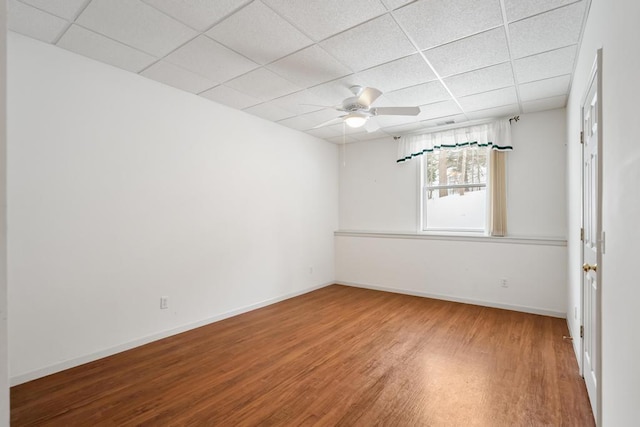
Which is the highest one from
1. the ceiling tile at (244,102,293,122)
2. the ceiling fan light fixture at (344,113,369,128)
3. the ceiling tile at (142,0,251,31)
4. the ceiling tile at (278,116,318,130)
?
the ceiling tile at (142,0,251,31)

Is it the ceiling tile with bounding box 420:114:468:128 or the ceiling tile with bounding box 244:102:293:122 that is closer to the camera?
the ceiling tile with bounding box 244:102:293:122

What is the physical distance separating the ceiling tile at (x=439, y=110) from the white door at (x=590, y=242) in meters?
1.66

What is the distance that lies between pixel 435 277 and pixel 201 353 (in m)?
3.56

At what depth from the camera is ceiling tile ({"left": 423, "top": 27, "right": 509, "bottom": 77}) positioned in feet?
8.03

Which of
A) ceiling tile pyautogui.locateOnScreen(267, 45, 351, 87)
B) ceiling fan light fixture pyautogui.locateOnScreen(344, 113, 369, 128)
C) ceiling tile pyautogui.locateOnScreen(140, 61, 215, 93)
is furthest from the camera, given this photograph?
ceiling fan light fixture pyautogui.locateOnScreen(344, 113, 369, 128)

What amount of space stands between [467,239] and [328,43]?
347 centimetres

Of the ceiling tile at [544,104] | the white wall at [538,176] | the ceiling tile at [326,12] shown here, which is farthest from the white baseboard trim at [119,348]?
the ceiling tile at [544,104]

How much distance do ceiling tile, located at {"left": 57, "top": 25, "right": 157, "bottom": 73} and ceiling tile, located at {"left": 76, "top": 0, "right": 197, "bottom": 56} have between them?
0.31ft

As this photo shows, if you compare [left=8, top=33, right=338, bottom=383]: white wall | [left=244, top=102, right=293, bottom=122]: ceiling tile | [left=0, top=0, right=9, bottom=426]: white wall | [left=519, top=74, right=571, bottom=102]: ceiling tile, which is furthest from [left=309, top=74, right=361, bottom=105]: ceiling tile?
[left=0, top=0, right=9, bottom=426]: white wall

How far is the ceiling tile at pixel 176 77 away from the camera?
294 centimetres

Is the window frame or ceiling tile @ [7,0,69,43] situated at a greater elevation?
ceiling tile @ [7,0,69,43]

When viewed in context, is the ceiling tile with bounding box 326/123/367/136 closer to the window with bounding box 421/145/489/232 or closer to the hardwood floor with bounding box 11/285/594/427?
the window with bounding box 421/145/489/232

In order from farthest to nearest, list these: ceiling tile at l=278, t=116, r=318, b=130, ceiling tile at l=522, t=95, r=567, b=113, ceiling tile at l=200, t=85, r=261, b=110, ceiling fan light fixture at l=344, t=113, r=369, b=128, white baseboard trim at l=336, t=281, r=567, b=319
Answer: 1. ceiling tile at l=278, t=116, r=318, b=130
2. white baseboard trim at l=336, t=281, r=567, b=319
3. ceiling tile at l=522, t=95, r=567, b=113
4. ceiling tile at l=200, t=85, r=261, b=110
5. ceiling fan light fixture at l=344, t=113, r=369, b=128

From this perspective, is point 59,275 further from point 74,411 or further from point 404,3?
point 404,3
